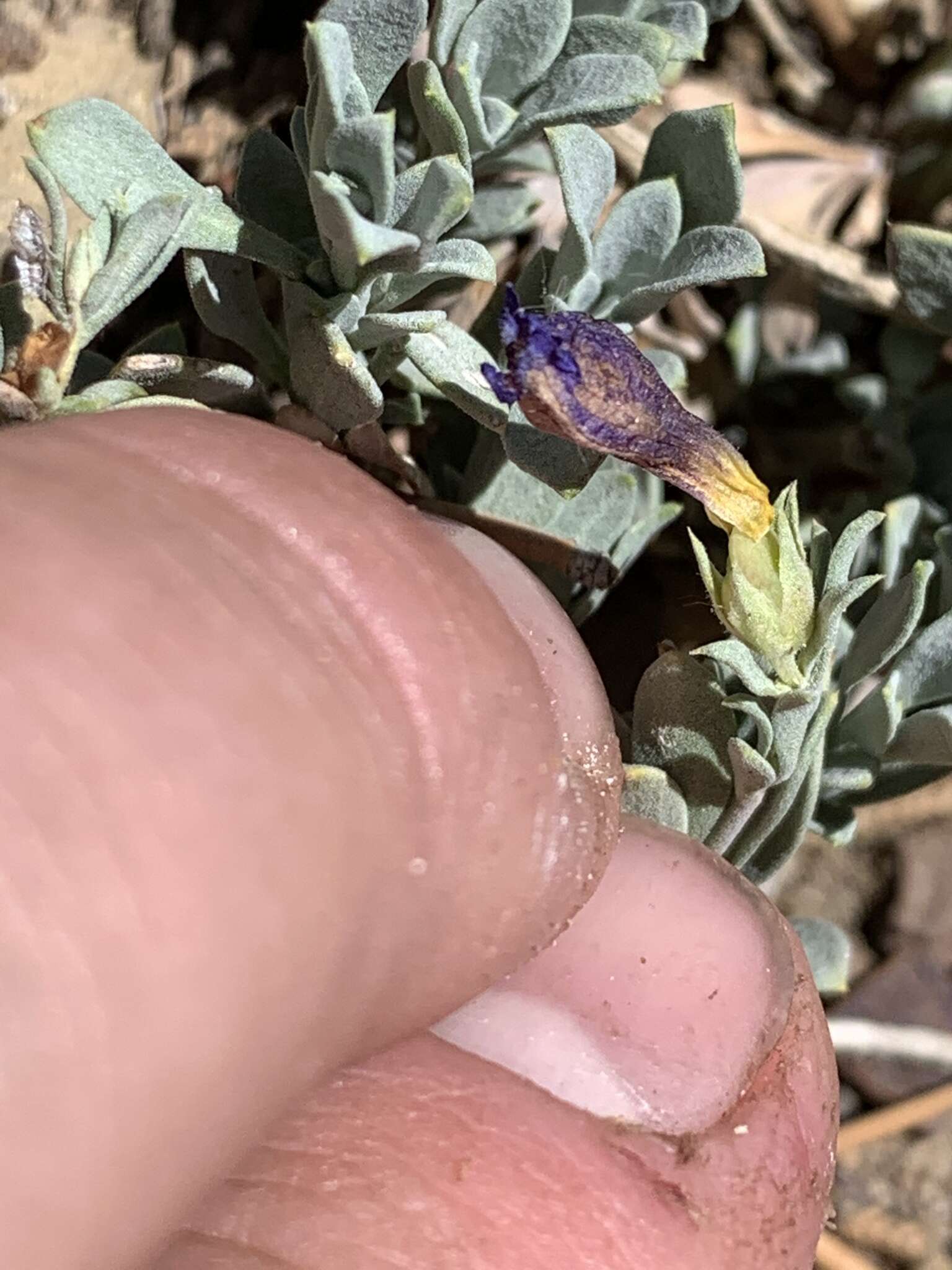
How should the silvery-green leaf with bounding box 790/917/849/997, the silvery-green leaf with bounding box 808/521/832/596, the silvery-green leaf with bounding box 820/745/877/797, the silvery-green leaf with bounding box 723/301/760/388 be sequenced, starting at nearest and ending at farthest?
the silvery-green leaf with bounding box 808/521/832/596 → the silvery-green leaf with bounding box 820/745/877/797 → the silvery-green leaf with bounding box 790/917/849/997 → the silvery-green leaf with bounding box 723/301/760/388

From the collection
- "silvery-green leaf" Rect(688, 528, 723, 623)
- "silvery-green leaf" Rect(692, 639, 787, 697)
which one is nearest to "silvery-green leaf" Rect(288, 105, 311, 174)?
"silvery-green leaf" Rect(688, 528, 723, 623)

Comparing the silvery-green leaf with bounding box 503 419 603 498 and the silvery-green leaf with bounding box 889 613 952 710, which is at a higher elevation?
the silvery-green leaf with bounding box 503 419 603 498

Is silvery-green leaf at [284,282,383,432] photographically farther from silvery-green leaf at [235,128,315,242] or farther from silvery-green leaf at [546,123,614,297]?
silvery-green leaf at [546,123,614,297]

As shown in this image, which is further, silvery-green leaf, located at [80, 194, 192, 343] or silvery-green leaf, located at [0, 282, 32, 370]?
silvery-green leaf, located at [0, 282, 32, 370]

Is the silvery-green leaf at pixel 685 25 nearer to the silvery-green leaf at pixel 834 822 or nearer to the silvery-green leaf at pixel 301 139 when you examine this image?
the silvery-green leaf at pixel 301 139

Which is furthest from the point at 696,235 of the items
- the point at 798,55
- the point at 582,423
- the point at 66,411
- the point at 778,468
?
the point at 798,55

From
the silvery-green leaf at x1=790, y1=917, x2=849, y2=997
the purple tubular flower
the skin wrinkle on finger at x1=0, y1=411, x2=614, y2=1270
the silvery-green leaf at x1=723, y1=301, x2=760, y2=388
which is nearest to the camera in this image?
the skin wrinkle on finger at x1=0, y1=411, x2=614, y2=1270
